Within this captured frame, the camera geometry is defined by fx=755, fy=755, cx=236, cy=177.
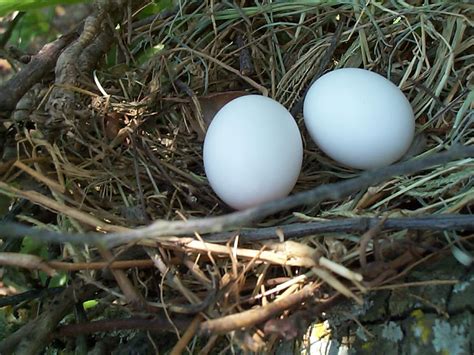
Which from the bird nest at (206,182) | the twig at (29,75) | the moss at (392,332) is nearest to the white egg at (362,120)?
the bird nest at (206,182)

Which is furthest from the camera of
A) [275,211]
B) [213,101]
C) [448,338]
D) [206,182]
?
[213,101]

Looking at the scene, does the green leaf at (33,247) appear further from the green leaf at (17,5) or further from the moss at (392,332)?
the moss at (392,332)

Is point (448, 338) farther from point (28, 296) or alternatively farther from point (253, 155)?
point (28, 296)

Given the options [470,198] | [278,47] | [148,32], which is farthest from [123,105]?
[470,198]

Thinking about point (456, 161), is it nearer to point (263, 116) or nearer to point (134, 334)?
point (263, 116)

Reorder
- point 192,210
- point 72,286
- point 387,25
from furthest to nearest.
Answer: point 387,25 → point 192,210 → point 72,286

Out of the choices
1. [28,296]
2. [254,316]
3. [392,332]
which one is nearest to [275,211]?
[254,316]
